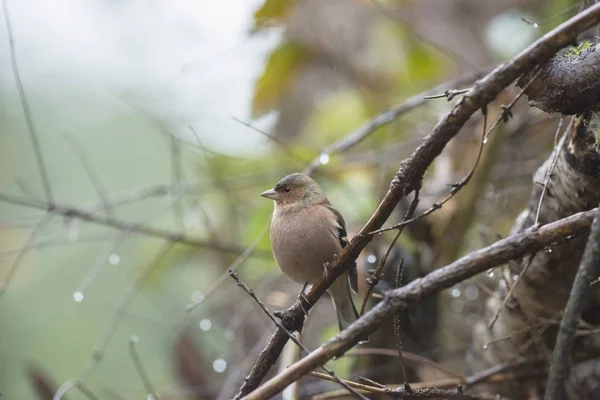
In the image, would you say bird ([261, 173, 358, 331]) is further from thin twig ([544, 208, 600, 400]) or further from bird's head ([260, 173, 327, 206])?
thin twig ([544, 208, 600, 400])

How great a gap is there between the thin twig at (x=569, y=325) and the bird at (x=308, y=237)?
1.23m

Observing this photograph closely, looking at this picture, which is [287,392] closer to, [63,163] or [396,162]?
[396,162]

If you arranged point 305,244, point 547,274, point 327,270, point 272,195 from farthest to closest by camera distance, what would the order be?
point 272,195 < point 305,244 < point 547,274 < point 327,270

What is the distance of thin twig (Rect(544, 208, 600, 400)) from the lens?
1372mm

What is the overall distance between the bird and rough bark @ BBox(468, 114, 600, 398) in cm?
69

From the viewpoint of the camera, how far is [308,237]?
2.79 m

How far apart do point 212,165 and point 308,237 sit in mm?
2617

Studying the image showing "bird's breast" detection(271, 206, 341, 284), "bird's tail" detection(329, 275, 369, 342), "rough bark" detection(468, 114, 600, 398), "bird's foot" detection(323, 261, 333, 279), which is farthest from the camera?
"bird's tail" detection(329, 275, 369, 342)

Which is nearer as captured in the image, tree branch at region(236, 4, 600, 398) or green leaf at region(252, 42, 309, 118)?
tree branch at region(236, 4, 600, 398)

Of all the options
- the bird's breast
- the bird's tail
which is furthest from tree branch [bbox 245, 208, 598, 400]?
the bird's tail

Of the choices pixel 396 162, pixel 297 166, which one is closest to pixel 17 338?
pixel 297 166

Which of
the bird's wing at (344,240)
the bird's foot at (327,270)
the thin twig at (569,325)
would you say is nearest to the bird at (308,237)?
the bird's wing at (344,240)

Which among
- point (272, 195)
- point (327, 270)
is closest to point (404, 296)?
point (327, 270)

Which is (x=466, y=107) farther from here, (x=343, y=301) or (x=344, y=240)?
(x=343, y=301)
